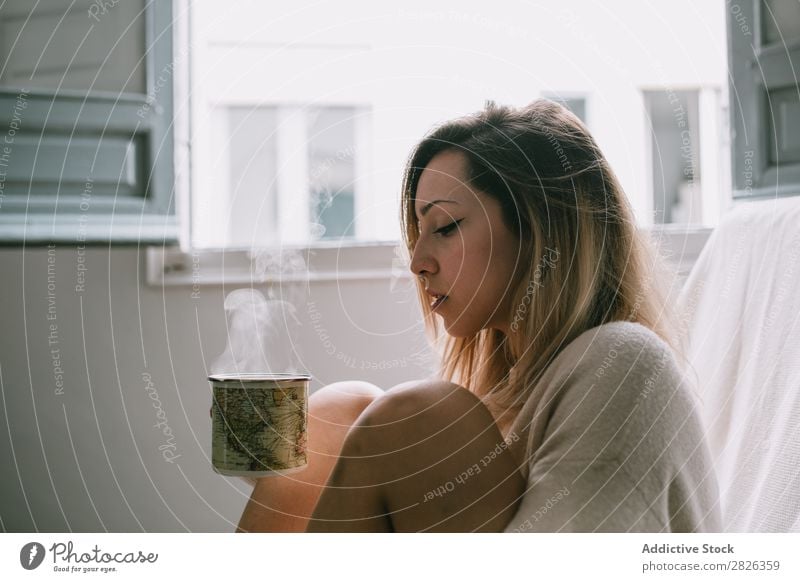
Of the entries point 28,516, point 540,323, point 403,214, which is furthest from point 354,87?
point 28,516

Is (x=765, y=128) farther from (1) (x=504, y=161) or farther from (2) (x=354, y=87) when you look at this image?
(2) (x=354, y=87)

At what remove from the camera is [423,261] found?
71 centimetres

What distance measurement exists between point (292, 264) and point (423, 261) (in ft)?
1.17

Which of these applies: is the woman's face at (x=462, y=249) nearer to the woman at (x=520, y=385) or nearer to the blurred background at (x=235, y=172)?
the woman at (x=520, y=385)

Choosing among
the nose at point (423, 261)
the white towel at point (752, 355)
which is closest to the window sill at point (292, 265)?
the nose at point (423, 261)

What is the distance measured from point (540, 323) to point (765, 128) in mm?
A: 399

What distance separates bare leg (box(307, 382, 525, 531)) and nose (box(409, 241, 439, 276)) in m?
0.16

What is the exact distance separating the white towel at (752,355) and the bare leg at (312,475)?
0.37 meters

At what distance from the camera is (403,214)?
2.52 feet

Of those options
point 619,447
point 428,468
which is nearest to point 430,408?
point 428,468

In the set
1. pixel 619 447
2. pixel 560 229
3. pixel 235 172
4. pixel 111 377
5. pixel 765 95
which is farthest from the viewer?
pixel 235 172

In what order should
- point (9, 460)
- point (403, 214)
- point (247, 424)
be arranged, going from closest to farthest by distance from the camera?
point (247, 424) < point (403, 214) < point (9, 460)

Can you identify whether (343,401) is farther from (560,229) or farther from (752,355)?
(752,355)

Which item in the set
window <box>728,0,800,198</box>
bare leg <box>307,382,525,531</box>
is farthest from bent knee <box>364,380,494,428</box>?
window <box>728,0,800,198</box>
